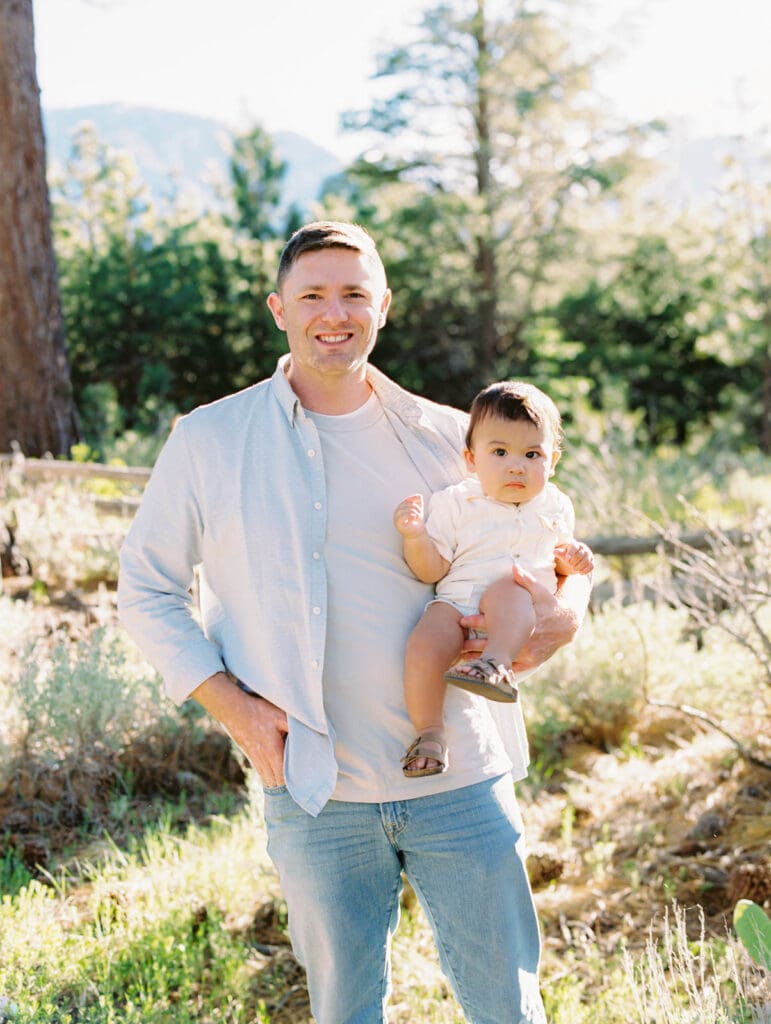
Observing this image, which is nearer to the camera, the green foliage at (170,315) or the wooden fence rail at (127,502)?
the wooden fence rail at (127,502)

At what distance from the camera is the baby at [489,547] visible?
2162 millimetres

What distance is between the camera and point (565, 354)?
16.3 meters

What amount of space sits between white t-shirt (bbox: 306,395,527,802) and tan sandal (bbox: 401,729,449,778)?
95 millimetres

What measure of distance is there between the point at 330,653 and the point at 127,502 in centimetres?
526

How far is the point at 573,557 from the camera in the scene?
97.9 inches

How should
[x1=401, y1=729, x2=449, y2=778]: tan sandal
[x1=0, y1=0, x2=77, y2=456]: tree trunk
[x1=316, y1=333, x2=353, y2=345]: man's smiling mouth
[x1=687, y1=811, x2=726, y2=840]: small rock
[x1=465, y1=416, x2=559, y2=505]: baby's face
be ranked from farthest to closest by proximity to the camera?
[x1=0, y1=0, x2=77, y2=456]: tree trunk < [x1=687, y1=811, x2=726, y2=840]: small rock < [x1=465, y1=416, x2=559, y2=505]: baby's face < [x1=316, y1=333, x2=353, y2=345]: man's smiling mouth < [x1=401, y1=729, x2=449, y2=778]: tan sandal

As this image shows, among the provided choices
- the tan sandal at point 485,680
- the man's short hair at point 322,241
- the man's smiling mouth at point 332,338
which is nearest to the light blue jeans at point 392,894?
the tan sandal at point 485,680

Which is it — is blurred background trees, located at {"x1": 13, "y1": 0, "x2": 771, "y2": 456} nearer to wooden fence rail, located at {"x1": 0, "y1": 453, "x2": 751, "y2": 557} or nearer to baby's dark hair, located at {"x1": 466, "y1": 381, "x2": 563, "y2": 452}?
wooden fence rail, located at {"x1": 0, "y1": 453, "x2": 751, "y2": 557}

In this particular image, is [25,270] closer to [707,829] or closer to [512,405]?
[707,829]

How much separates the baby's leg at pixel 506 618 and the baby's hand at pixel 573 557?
0.69 feet

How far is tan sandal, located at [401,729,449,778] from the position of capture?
2.08m

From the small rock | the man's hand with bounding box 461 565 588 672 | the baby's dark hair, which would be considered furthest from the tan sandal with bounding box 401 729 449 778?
the small rock

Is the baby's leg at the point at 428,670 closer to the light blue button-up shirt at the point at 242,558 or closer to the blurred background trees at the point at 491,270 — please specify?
the light blue button-up shirt at the point at 242,558

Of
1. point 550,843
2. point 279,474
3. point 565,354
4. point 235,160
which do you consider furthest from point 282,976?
point 235,160
